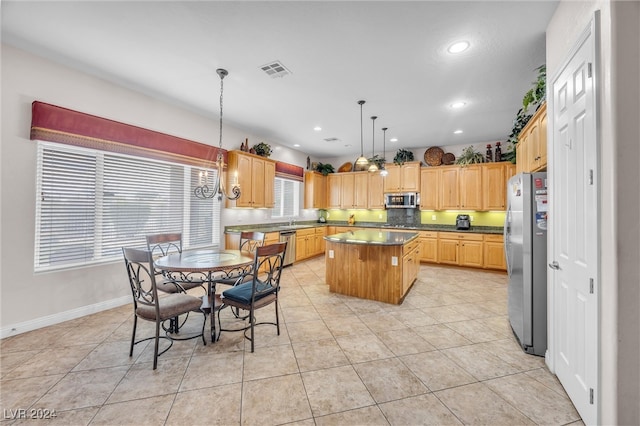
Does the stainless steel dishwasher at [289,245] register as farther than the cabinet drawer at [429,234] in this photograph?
No

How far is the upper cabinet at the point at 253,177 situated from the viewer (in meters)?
4.91

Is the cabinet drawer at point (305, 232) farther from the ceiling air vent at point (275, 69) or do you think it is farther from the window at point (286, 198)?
the ceiling air vent at point (275, 69)

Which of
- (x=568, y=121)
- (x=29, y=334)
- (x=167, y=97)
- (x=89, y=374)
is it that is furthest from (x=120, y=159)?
(x=568, y=121)

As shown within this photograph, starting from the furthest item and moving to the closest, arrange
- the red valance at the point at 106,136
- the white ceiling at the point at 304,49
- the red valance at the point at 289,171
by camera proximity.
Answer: the red valance at the point at 289,171, the red valance at the point at 106,136, the white ceiling at the point at 304,49

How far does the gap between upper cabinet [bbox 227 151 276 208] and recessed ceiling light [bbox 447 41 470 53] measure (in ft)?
12.0

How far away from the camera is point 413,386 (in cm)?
197

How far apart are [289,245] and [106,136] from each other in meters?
3.72

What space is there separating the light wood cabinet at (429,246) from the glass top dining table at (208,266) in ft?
15.2

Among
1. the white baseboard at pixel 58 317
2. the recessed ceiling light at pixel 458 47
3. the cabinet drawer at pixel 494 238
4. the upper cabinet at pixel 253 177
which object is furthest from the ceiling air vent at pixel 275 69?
the cabinet drawer at pixel 494 238

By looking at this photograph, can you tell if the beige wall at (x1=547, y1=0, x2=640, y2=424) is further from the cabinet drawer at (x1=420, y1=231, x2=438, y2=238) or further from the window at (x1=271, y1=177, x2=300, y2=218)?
the window at (x1=271, y1=177, x2=300, y2=218)

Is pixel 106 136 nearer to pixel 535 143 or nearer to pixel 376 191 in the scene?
pixel 535 143

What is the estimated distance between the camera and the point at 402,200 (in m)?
6.80

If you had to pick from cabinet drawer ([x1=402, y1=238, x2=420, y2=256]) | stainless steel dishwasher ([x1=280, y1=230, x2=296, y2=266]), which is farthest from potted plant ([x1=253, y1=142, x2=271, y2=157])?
cabinet drawer ([x1=402, y1=238, x2=420, y2=256])

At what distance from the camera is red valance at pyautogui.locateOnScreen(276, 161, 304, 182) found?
625 centimetres
